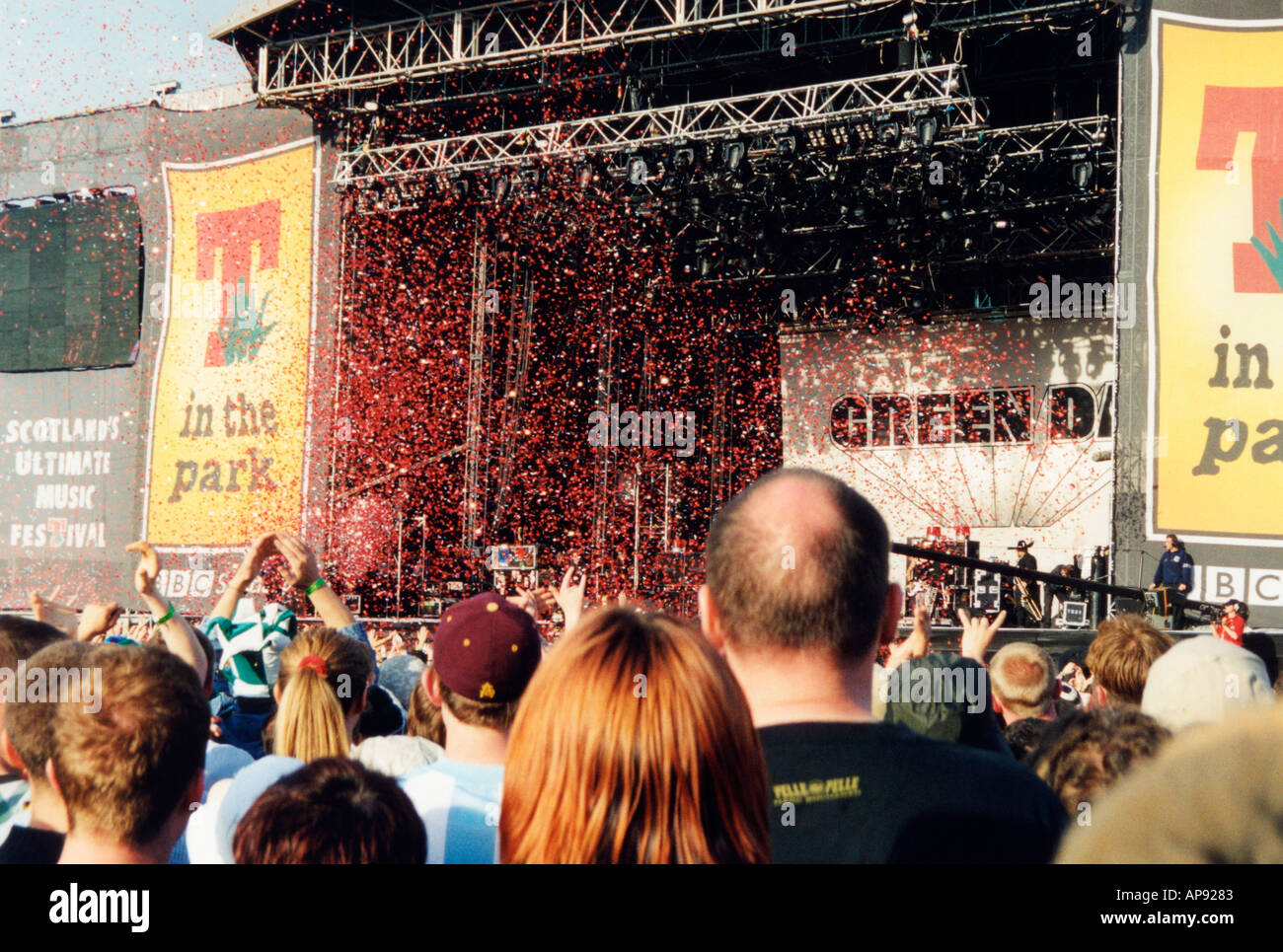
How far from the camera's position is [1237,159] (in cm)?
1037

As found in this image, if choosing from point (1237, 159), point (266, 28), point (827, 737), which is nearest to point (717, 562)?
point (827, 737)

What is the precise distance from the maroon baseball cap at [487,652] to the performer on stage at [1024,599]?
12955 mm

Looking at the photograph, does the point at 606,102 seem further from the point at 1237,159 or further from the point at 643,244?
the point at 1237,159

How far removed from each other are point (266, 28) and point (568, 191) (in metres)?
4.75

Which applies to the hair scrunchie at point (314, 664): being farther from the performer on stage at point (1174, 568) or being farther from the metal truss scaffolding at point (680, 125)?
the metal truss scaffolding at point (680, 125)

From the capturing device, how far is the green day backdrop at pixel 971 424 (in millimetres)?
15508

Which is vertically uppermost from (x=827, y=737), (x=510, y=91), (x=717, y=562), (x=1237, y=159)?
(x=510, y=91)

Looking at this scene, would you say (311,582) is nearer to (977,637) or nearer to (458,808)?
(458,808)

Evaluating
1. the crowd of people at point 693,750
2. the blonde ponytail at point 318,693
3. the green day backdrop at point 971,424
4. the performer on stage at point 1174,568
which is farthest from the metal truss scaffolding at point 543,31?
the crowd of people at point 693,750

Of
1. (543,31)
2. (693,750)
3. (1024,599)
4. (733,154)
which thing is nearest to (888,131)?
(733,154)

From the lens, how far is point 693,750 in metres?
1.37

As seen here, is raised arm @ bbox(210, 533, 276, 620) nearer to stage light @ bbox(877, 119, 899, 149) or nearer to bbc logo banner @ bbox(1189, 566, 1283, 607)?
bbc logo banner @ bbox(1189, 566, 1283, 607)

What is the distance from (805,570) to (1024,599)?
13606 millimetres

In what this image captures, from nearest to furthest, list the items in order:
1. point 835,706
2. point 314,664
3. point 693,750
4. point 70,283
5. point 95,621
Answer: point 693,750 → point 835,706 → point 314,664 → point 95,621 → point 70,283
